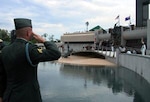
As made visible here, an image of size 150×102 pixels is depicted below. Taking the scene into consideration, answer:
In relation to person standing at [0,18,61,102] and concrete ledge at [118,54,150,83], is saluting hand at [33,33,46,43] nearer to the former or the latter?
person standing at [0,18,61,102]

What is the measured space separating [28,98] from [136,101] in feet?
33.7

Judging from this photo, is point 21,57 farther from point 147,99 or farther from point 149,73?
point 149,73

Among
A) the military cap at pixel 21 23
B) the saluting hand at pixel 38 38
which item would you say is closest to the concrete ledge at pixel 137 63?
the saluting hand at pixel 38 38

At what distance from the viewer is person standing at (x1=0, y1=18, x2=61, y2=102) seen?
3219mm

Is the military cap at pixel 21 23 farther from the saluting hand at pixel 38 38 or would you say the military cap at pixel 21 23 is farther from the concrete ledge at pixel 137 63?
the concrete ledge at pixel 137 63

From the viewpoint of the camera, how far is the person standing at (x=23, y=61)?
3219mm

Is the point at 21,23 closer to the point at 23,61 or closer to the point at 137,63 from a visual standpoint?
the point at 23,61

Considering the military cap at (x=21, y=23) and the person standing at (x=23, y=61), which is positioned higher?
the military cap at (x=21, y=23)

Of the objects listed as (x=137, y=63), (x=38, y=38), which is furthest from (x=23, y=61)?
(x=137, y=63)

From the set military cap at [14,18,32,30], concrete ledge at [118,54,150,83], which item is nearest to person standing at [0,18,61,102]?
military cap at [14,18,32,30]

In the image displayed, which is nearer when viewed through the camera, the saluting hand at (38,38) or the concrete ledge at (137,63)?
the saluting hand at (38,38)

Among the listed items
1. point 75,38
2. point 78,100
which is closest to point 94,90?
point 78,100

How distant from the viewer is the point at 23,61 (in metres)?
3.22

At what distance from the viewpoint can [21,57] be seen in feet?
10.6
